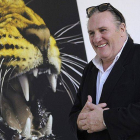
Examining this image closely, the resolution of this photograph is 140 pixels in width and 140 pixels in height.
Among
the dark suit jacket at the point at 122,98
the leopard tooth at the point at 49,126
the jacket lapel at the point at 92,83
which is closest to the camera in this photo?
the dark suit jacket at the point at 122,98

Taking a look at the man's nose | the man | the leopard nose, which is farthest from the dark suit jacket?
the leopard nose

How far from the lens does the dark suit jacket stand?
120 centimetres

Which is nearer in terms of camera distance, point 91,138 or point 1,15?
point 91,138

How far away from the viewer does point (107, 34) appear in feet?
4.47

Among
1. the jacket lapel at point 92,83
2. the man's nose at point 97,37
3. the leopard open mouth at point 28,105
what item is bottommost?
the leopard open mouth at point 28,105

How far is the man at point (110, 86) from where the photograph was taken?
1214 mm

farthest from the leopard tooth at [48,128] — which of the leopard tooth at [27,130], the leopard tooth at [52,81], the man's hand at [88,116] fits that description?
Result: the man's hand at [88,116]

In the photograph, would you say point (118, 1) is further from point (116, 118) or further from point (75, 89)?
point (116, 118)

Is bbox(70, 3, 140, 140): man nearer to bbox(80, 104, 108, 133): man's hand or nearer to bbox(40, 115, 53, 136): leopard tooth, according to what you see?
bbox(80, 104, 108, 133): man's hand

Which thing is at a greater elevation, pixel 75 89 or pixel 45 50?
pixel 45 50

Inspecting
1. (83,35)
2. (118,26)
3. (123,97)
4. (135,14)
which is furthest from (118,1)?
(123,97)

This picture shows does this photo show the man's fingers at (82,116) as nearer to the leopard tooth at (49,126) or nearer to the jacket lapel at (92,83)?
the jacket lapel at (92,83)

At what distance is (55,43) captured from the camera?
2920 mm

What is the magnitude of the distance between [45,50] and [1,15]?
1.85 ft
